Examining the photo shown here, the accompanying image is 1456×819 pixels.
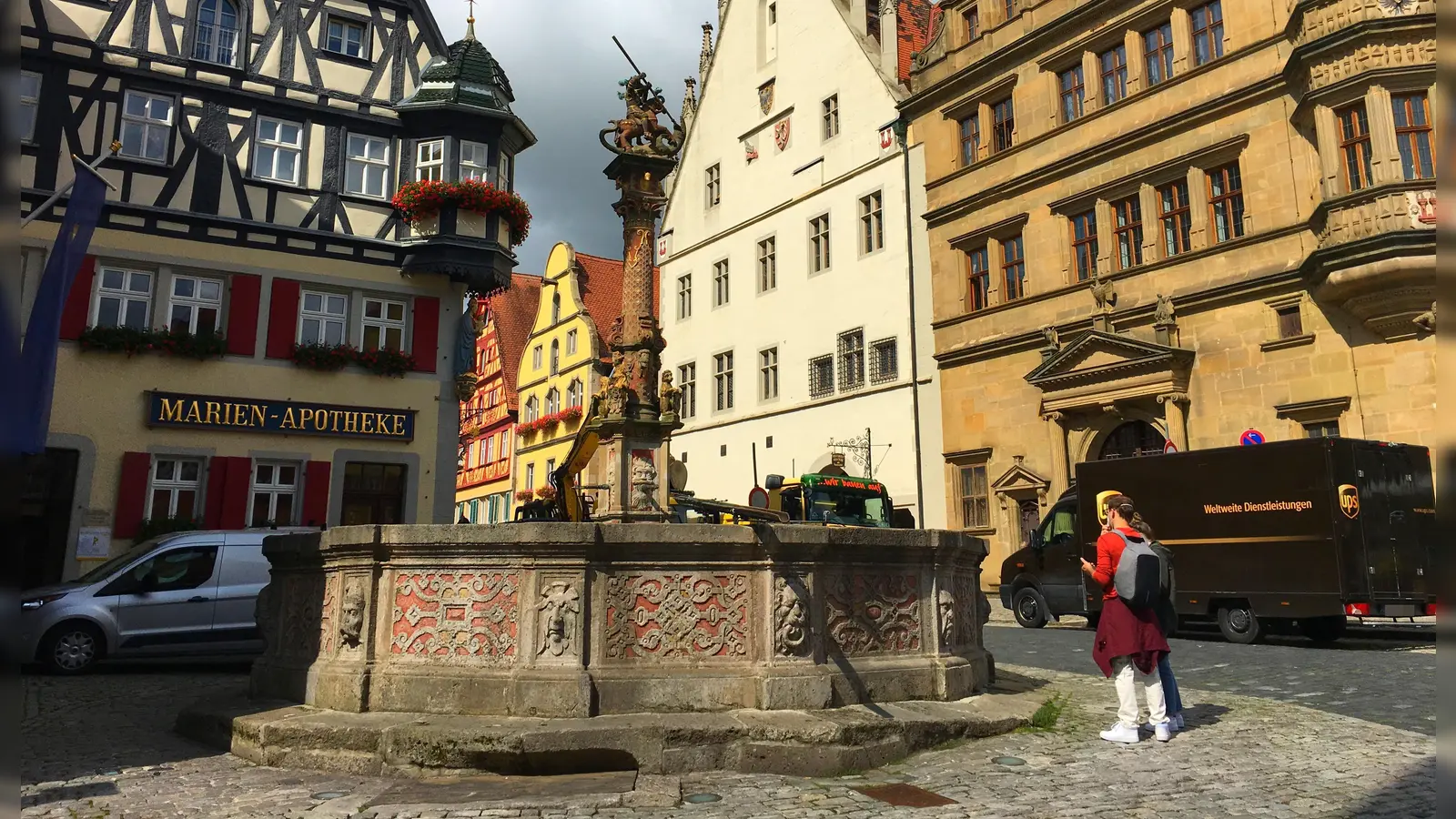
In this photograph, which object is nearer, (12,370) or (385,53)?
(12,370)

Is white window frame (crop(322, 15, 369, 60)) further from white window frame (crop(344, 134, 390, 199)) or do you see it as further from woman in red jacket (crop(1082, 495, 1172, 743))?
woman in red jacket (crop(1082, 495, 1172, 743))

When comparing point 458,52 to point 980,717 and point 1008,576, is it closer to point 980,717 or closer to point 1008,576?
point 1008,576

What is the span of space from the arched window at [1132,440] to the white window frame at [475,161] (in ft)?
50.3

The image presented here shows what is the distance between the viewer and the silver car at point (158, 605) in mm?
12086

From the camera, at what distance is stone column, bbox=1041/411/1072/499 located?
22.9 meters

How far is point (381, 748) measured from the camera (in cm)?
631

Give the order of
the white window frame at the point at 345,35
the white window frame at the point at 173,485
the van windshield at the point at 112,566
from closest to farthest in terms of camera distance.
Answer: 1. the van windshield at the point at 112,566
2. the white window frame at the point at 173,485
3. the white window frame at the point at 345,35

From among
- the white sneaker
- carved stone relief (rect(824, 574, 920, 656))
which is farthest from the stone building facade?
carved stone relief (rect(824, 574, 920, 656))

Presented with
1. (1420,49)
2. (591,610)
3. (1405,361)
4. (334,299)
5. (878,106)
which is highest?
(878,106)

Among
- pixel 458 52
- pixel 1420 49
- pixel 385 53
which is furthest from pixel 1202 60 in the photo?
pixel 385 53

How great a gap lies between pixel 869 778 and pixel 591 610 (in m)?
2.20

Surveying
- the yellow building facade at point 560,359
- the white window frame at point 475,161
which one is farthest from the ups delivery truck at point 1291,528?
the yellow building facade at point 560,359

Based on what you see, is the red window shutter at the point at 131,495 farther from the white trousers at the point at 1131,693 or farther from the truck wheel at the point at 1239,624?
the truck wheel at the point at 1239,624

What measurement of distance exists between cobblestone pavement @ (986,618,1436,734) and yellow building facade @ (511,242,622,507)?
26208 mm
